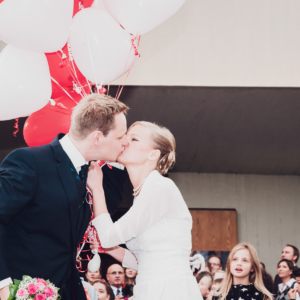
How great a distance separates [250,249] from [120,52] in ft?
9.52

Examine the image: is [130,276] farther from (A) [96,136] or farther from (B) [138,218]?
(A) [96,136]

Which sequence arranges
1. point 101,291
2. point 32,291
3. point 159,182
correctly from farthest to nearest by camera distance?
point 101,291 → point 159,182 → point 32,291

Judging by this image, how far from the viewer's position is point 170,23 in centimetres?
454

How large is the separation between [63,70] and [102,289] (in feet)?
10.4

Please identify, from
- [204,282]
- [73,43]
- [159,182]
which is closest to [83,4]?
[73,43]

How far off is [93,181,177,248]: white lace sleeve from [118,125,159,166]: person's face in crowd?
261mm

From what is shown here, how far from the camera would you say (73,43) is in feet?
7.26

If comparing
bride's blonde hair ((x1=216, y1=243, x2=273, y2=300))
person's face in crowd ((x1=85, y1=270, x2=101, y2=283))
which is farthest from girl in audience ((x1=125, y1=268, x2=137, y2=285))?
bride's blonde hair ((x1=216, y1=243, x2=273, y2=300))

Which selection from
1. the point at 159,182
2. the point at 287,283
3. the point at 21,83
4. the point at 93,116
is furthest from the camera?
the point at 287,283

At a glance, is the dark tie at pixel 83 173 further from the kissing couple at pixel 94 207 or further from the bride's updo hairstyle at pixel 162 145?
the bride's updo hairstyle at pixel 162 145

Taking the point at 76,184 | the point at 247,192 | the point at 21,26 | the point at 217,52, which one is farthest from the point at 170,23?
the point at 247,192

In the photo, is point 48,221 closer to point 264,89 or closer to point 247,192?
point 264,89

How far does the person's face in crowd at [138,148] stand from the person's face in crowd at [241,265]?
7.78 ft

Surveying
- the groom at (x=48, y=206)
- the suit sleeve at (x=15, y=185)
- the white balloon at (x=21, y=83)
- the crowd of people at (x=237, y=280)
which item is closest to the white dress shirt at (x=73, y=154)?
the groom at (x=48, y=206)
